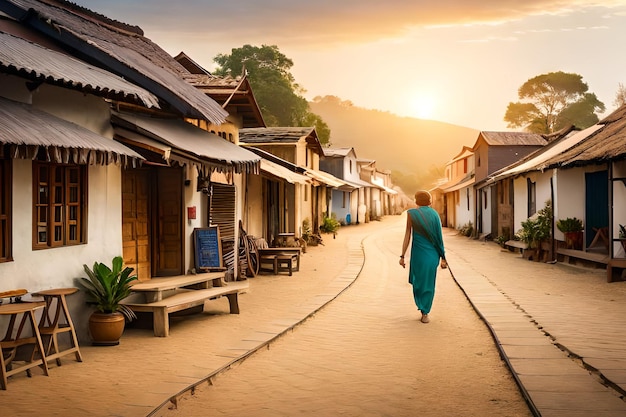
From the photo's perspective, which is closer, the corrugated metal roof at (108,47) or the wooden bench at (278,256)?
the corrugated metal roof at (108,47)

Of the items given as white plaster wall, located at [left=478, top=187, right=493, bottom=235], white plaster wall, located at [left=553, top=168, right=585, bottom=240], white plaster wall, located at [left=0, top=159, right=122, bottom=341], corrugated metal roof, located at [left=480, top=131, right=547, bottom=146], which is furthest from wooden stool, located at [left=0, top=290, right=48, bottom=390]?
corrugated metal roof, located at [left=480, top=131, right=547, bottom=146]

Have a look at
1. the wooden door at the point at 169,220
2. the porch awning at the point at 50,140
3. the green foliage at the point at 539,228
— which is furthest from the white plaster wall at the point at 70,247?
the green foliage at the point at 539,228

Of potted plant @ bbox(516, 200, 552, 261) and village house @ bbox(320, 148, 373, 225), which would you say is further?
village house @ bbox(320, 148, 373, 225)

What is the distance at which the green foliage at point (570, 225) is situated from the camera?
1950 cm

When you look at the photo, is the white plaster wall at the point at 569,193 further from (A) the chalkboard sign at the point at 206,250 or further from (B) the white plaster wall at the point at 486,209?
(B) the white plaster wall at the point at 486,209

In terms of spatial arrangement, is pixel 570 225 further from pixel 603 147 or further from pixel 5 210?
pixel 5 210

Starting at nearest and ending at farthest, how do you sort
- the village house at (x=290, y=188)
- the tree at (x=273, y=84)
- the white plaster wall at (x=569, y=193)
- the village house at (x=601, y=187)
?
the village house at (x=601, y=187)
the white plaster wall at (x=569, y=193)
the village house at (x=290, y=188)
the tree at (x=273, y=84)

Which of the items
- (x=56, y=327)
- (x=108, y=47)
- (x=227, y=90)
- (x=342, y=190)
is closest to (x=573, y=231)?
(x=227, y=90)

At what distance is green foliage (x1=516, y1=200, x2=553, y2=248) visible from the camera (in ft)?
69.4

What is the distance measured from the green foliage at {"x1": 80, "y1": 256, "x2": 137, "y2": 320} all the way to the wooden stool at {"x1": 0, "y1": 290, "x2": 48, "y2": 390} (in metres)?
1.33

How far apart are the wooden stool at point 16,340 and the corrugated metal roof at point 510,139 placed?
2850 cm

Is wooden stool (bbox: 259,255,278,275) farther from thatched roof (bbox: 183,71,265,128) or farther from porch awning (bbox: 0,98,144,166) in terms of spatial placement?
porch awning (bbox: 0,98,144,166)

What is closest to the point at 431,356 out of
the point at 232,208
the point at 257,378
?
the point at 257,378

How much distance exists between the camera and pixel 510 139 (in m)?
33.7
